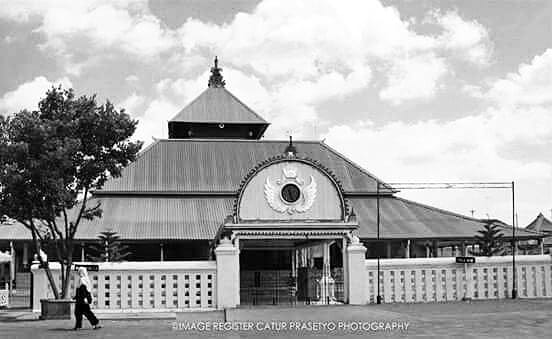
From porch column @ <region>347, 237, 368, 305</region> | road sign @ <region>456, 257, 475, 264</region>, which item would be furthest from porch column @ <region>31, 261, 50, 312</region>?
road sign @ <region>456, 257, 475, 264</region>

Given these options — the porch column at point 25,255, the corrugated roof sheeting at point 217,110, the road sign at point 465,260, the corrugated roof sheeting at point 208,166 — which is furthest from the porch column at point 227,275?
the corrugated roof sheeting at point 217,110

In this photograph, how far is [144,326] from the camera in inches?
696

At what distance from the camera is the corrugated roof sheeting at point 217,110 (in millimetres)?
55219

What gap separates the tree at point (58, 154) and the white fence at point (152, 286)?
5.15ft

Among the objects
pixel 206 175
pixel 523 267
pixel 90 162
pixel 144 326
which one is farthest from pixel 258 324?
pixel 206 175

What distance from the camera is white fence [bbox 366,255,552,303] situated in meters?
24.4

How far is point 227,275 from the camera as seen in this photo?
2323 cm

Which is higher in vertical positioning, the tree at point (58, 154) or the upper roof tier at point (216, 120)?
the upper roof tier at point (216, 120)

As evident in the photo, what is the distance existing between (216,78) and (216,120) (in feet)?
21.6

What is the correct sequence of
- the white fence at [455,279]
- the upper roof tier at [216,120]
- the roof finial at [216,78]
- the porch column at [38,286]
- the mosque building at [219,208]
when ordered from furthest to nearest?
the roof finial at [216,78], the upper roof tier at [216,120], the mosque building at [219,208], the white fence at [455,279], the porch column at [38,286]

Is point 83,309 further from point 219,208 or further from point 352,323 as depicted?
point 219,208

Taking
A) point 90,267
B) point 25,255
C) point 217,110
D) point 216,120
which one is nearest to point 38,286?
point 90,267

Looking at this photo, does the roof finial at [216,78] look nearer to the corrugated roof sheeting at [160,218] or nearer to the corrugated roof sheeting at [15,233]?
the corrugated roof sheeting at [160,218]

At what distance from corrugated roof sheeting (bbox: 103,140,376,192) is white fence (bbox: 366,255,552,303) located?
2156 cm
